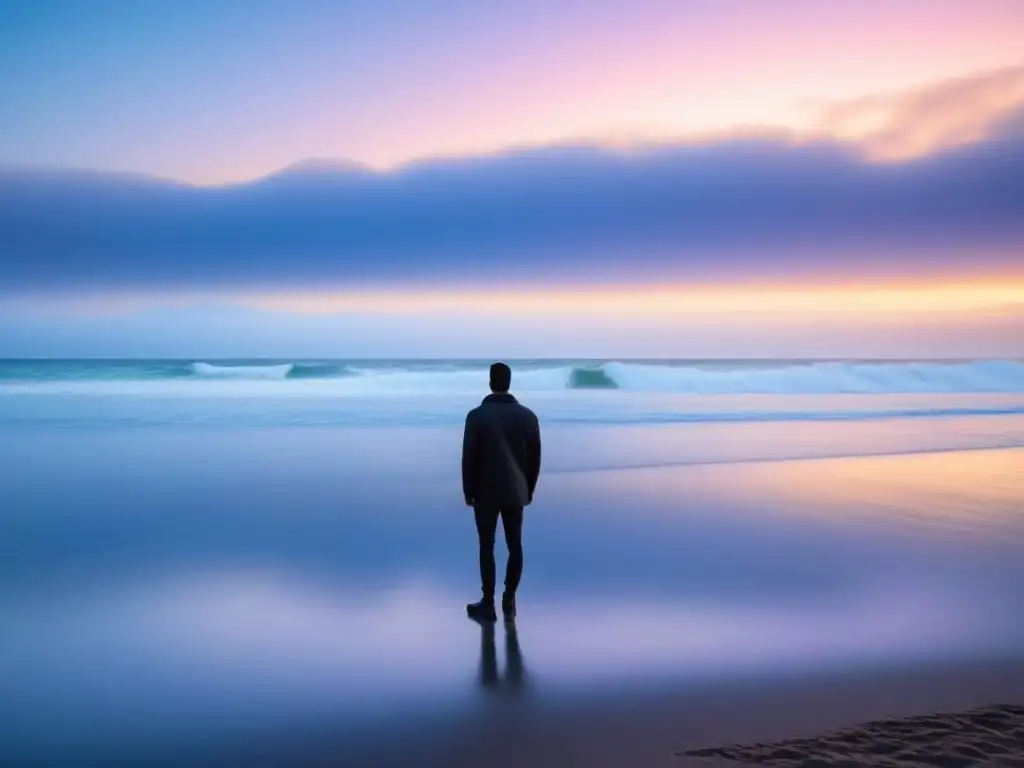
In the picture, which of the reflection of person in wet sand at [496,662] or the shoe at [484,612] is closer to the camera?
the reflection of person in wet sand at [496,662]

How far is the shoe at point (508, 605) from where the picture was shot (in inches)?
220

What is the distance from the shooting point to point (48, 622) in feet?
17.9

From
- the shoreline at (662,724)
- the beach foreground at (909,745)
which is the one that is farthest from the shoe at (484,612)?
the beach foreground at (909,745)

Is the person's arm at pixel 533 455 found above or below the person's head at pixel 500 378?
below

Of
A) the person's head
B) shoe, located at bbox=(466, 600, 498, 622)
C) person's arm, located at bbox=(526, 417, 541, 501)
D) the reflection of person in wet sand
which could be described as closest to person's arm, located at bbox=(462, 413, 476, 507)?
the person's head

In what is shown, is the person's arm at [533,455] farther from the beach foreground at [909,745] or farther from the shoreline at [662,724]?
the beach foreground at [909,745]

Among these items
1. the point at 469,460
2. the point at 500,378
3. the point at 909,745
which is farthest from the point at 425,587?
the point at 909,745

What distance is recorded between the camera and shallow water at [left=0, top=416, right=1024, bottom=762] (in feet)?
14.2

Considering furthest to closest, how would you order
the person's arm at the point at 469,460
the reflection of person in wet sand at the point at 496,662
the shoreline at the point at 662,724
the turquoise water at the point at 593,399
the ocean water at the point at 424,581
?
the turquoise water at the point at 593,399 → the person's arm at the point at 469,460 → the reflection of person in wet sand at the point at 496,662 → the ocean water at the point at 424,581 → the shoreline at the point at 662,724

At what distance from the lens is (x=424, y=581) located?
6570mm

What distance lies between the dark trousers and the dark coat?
7cm

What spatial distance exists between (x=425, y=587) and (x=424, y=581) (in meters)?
0.18

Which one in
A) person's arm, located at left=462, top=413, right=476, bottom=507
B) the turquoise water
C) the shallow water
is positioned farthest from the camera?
the turquoise water

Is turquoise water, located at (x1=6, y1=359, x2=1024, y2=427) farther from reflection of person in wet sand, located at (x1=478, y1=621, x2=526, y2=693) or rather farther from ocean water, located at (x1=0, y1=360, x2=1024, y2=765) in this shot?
reflection of person in wet sand, located at (x1=478, y1=621, x2=526, y2=693)
